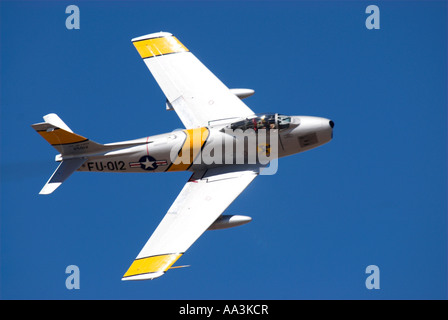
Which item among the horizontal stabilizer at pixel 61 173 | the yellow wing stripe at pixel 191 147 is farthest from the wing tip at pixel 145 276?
the horizontal stabilizer at pixel 61 173

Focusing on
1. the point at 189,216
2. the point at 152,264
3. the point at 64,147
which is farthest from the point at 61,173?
the point at 152,264

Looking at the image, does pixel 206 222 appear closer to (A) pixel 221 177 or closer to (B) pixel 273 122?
(A) pixel 221 177

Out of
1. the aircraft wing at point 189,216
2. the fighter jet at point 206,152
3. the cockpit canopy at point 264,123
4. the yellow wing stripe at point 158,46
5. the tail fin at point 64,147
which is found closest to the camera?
the aircraft wing at point 189,216

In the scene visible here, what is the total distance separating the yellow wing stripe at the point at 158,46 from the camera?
42.1m

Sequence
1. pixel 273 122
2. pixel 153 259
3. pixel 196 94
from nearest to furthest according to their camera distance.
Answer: pixel 153 259 → pixel 273 122 → pixel 196 94

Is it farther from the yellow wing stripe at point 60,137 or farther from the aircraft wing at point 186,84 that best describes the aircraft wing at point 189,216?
the yellow wing stripe at point 60,137

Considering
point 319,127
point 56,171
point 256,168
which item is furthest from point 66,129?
point 319,127

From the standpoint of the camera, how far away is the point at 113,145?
124 feet

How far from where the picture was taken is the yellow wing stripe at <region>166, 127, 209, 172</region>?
122ft

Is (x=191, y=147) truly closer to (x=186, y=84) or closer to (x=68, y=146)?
(x=186, y=84)

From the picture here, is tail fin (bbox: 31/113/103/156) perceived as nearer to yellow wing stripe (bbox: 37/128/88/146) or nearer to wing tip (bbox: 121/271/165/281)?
yellow wing stripe (bbox: 37/128/88/146)

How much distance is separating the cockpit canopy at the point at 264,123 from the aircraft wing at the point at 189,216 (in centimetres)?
194

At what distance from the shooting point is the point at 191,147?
122ft

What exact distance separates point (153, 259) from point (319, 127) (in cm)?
992
